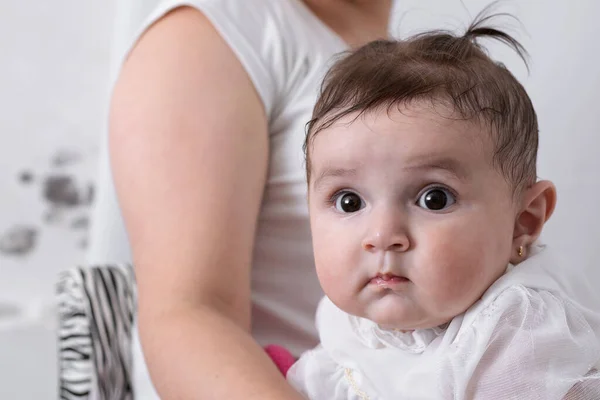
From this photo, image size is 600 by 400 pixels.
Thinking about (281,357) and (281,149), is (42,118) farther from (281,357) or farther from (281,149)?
(281,357)

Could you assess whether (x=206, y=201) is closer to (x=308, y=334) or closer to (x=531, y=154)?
(x=308, y=334)

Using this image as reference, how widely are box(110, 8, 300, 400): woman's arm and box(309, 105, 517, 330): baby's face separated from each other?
0.54 feet

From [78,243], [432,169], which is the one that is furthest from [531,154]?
[78,243]

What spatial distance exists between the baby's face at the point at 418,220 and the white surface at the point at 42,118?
1.12 metres

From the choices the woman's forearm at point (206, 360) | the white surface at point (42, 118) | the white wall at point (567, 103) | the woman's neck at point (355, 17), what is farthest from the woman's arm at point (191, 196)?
the white surface at point (42, 118)

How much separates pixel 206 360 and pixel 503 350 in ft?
1.02

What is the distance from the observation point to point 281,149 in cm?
109

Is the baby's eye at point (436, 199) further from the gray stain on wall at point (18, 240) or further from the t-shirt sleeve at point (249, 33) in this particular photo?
the gray stain on wall at point (18, 240)

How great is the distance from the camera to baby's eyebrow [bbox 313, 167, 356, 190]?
0.76 m

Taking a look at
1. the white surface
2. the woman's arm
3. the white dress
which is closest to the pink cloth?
the woman's arm

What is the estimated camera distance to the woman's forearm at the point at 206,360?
0.82m

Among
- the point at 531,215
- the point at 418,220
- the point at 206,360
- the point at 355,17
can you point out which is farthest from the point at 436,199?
the point at 355,17

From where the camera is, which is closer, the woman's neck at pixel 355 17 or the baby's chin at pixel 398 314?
the baby's chin at pixel 398 314

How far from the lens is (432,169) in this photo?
733mm
